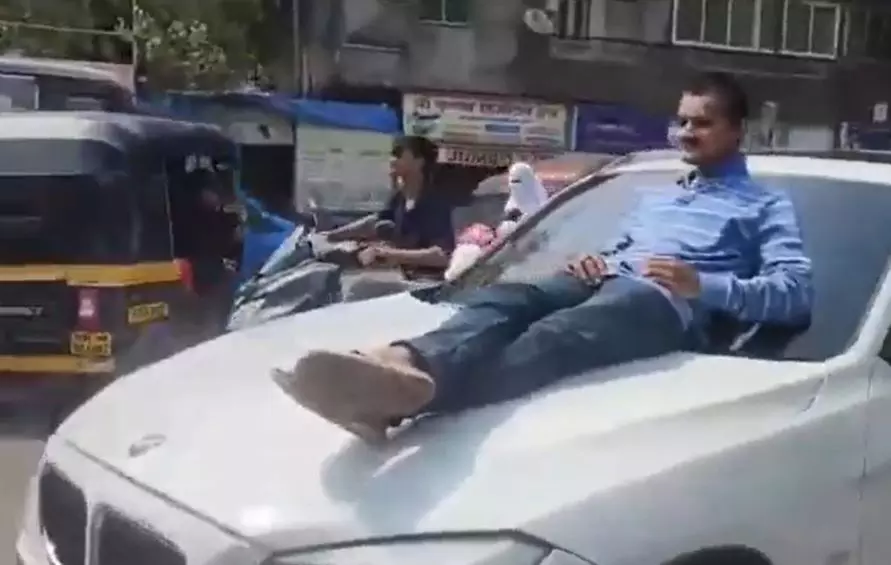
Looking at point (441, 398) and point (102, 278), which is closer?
point (441, 398)

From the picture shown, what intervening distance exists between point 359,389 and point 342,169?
598 cm

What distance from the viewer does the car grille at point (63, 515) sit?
2.33 meters

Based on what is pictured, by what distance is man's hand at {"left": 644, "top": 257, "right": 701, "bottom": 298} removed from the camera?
261 centimetres

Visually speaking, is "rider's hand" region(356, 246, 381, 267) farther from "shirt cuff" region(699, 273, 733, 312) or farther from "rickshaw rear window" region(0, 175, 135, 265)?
"shirt cuff" region(699, 273, 733, 312)

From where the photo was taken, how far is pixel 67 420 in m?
2.67

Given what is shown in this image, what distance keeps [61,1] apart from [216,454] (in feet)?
14.8

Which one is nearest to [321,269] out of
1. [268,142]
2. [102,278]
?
[102,278]

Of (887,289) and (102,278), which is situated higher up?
(887,289)

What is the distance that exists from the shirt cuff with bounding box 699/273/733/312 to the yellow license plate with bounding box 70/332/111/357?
3.55 metres

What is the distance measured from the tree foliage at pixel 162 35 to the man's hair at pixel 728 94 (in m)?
3.94

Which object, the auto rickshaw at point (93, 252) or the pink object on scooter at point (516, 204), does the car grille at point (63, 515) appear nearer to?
the pink object on scooter at point (516, 204)

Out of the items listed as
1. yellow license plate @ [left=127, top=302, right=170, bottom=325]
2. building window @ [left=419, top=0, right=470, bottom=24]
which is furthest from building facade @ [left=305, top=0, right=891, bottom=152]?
yellow license plate @ [left=127, top=302, right=170, bottom=325]

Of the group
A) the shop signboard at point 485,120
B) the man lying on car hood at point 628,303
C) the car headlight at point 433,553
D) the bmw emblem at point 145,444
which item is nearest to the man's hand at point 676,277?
the man lying on car hood at point 628,303

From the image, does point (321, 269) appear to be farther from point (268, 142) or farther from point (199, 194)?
point (268, 142)
